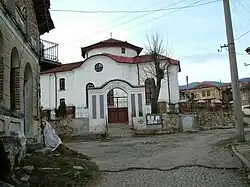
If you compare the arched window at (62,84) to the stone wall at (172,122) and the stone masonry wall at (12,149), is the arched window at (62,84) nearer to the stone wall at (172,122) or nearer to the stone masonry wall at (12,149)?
the stone wall at (172,122)

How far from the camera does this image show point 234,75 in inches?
662

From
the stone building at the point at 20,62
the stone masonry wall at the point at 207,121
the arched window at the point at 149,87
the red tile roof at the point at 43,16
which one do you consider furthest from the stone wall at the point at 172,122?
the stone building at the point at 20,62

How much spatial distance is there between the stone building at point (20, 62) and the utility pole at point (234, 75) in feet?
28.1

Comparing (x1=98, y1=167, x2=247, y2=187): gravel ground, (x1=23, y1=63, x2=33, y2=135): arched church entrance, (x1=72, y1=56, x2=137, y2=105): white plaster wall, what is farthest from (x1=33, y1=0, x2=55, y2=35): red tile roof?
(x1=72, y1=56, x2=137, y2=105): white plaster wall

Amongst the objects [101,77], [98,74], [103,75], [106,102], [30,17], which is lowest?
[106,102]

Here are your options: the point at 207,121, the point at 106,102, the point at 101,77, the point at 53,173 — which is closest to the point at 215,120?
the point at 207,121

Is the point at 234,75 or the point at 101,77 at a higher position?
the point at 101,77

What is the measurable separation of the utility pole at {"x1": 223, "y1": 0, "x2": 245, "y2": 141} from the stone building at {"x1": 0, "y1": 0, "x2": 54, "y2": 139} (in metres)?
8.57

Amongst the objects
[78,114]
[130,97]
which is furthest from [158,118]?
[78,114]

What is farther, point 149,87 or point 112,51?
point 112,51

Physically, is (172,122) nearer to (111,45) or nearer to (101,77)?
(101,77)

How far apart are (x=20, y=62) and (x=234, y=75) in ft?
31.4

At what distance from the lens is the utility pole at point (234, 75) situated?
1648 cm

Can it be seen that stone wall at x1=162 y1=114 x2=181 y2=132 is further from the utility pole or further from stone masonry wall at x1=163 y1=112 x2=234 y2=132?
the utility pole
